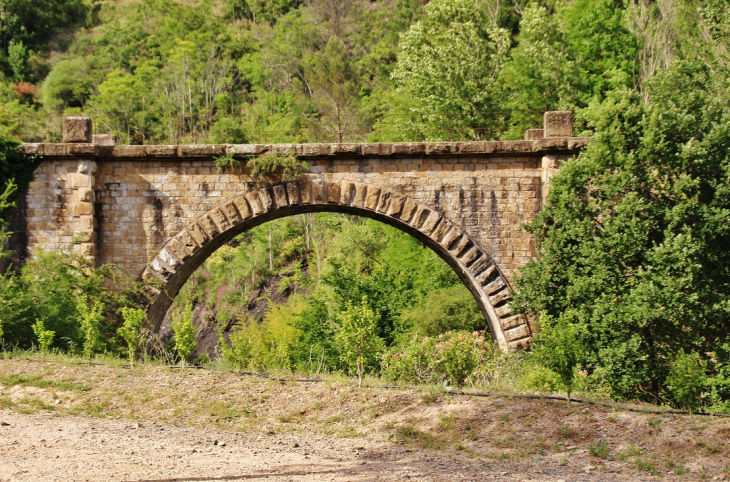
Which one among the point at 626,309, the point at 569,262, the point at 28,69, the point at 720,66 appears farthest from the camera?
the point at 28,69

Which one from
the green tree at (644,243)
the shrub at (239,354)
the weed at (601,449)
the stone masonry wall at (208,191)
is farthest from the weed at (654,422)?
the stone masonry wall at (208,191)

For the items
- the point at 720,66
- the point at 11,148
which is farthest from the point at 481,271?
the point at 720,66

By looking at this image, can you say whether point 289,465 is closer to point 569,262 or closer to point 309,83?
point 569,262

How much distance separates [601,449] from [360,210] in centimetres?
818

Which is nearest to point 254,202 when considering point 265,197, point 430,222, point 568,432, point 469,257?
point 265,197

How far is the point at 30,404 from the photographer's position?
33.2 ft

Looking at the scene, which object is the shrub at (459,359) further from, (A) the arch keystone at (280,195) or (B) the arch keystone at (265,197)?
(B) the arch keystone at (265,197)

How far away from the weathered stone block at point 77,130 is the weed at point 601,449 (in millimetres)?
11010

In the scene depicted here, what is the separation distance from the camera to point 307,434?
9.19m

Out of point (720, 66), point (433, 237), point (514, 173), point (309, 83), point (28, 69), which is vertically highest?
point (28, 69)

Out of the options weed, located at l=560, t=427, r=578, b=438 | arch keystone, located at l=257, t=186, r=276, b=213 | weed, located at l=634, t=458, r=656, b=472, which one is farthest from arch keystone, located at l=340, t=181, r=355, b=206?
weed, located at l=634, t=458, r=656, b=472

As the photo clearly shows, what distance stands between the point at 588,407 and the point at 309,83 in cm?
3502

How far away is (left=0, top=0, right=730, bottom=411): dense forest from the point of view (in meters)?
12.3

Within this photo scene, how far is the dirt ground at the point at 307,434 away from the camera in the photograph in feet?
24.4
